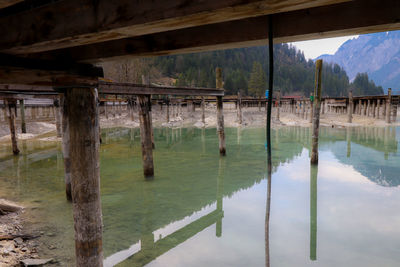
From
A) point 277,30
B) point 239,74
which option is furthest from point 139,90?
point 239,74

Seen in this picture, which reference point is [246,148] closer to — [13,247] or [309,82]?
[13,247]

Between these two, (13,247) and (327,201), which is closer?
(13,247)

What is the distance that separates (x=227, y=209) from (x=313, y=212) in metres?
2.50

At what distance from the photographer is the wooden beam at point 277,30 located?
1739 millimetres

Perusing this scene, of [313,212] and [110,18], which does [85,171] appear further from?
[313,212]

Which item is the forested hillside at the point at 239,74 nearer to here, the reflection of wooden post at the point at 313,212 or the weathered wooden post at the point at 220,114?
the weathered wooden post at the point at 220,114

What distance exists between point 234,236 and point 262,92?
66054 millimetres

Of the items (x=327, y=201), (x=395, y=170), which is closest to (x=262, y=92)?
(x=395, y=170)

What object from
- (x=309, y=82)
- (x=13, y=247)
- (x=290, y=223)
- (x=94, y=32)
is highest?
(x=309, y=82)

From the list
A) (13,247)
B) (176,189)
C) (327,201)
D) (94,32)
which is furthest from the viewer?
(176,189)

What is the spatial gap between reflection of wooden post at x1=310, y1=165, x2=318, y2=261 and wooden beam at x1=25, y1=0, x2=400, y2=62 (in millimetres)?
5182

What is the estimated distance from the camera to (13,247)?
17.1ft

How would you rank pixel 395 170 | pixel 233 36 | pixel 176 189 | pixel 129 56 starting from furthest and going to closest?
pixel 395 170 < pixel 176 189 < pixel 129 56 < pixel 233 36

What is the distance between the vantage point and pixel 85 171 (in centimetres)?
328
